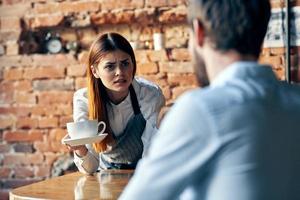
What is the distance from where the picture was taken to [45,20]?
384cm

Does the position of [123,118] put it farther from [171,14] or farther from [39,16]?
[39,16]

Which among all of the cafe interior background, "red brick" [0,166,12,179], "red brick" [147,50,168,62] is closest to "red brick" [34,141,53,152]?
the cafe interior background

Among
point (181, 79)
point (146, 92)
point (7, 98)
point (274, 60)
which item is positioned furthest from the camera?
point (7, 98)

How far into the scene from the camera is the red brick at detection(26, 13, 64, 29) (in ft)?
12.5

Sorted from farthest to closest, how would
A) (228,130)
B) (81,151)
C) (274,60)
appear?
(274,60) < (81,151) < (228,130)

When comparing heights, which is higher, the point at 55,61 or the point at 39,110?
the point at 55,61

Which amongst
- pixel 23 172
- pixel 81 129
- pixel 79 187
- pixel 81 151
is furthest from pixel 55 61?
pixel 79 187

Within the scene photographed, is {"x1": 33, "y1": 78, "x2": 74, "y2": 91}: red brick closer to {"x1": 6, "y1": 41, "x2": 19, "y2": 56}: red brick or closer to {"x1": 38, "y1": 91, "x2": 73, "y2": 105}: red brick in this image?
{"x1": 38, "y1": 91, "x2": 73, "y2": 105}: red brick

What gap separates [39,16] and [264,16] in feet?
9.89

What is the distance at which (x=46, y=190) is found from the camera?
1901mm

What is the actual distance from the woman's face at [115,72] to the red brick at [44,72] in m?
1.22

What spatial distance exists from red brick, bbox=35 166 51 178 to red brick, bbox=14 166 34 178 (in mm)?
43

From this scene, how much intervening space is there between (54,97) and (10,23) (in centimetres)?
53

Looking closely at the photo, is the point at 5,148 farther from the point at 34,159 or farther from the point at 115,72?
the point at 115,72
